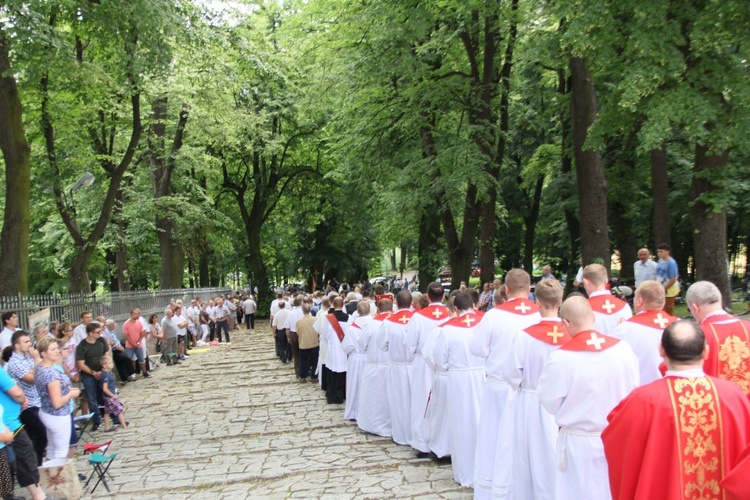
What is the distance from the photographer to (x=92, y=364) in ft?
40.5

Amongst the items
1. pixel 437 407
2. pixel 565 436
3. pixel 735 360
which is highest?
pixel 735 360

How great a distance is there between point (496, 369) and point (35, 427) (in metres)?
5.31

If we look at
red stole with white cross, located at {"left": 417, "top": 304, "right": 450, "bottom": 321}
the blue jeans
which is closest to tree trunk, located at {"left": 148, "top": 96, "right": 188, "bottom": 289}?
the blue jeans

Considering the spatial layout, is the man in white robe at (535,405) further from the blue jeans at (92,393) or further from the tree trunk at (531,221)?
the tree trunk at (531,221)

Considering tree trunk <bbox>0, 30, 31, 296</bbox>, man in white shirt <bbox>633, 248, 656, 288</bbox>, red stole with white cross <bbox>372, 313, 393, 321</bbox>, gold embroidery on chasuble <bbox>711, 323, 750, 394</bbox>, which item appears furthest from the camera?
tree trunk <bbox>0, 30, 31, 296</bbox>

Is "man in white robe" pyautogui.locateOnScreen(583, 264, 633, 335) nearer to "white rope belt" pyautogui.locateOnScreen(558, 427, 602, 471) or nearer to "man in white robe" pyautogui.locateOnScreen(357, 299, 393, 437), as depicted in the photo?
"white rope belt" pyautogui.locateOnScreen(558, 427, 602, 471)

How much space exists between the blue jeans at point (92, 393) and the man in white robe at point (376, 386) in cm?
483

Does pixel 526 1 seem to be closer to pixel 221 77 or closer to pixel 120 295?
pixel 221 77

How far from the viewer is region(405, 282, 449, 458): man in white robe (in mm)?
8948

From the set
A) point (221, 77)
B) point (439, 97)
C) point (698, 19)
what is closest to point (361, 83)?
point (439, 97)

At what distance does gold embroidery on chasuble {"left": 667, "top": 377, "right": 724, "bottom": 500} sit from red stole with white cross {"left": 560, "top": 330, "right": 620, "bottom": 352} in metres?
1.09

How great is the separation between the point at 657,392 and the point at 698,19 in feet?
35.0

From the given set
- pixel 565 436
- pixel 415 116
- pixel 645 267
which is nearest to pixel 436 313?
pixel 565 436

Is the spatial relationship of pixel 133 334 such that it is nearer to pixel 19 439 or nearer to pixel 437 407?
pixel 19 439
